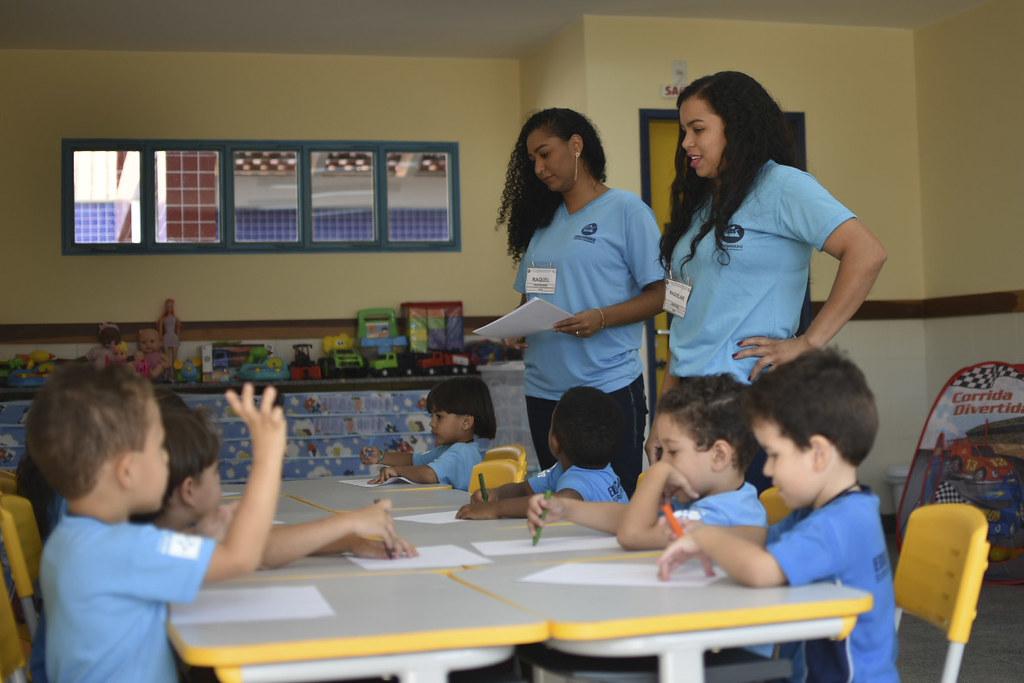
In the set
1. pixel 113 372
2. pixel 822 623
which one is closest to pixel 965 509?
pixel 822 623

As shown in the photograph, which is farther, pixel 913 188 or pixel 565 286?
pixel 913 188

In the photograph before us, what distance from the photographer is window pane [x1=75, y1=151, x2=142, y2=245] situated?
7.17m

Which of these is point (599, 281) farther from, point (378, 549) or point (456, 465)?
point (378, 549)

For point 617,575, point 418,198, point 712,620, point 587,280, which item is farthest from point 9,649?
point 418,198

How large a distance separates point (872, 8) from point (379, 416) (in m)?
3.55

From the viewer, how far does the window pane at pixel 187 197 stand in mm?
7277

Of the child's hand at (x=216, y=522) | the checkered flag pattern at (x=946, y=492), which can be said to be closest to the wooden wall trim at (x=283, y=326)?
the checkered flag pattern at (x=946, y=492)

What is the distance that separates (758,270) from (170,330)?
514 centimetres

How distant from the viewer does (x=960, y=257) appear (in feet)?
22.1

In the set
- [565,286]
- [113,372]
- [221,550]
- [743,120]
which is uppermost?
[743,120]

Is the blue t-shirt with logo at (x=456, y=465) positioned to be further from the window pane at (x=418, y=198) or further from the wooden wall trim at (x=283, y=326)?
the window pane at (x=418, y=198)

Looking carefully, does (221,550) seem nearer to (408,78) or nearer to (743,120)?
(743,120)

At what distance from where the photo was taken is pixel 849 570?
1.82m

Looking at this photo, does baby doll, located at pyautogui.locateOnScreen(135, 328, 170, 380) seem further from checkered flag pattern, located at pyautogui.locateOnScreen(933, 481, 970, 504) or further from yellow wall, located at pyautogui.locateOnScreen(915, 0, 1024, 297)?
yellow wall, located at pyautogui.locateOnScreen(915, 0, 1024, 297)
